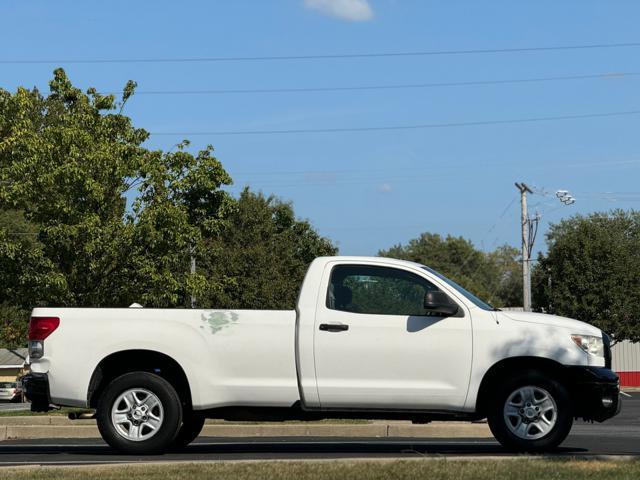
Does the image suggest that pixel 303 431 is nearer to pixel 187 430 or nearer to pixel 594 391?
pixel 187 430

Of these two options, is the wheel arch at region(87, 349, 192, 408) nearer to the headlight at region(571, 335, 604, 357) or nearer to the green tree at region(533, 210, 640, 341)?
the headlight at region(571, 335, 604, 357)

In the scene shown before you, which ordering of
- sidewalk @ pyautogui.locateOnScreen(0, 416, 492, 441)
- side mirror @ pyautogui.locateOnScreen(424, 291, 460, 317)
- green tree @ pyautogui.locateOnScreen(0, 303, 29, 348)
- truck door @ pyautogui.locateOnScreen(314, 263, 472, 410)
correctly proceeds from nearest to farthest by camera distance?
side mirror @ pyautogui.locateOnScreen(424, 291, 460, 317) → truck door @ pyautogui.locateOnScreen(314, 263, 472, 410) → sidewalk @ pyautogui.locateOnScreen(0, 416, 492, 441) → green tree @ pyautogui.locateOnScreen(0, 303, 29, 348)

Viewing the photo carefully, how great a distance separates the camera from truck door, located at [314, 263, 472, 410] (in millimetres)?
10125

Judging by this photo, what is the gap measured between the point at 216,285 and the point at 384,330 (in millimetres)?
17215

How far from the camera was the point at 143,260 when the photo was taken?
24.8 metres

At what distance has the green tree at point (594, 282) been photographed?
59.6m

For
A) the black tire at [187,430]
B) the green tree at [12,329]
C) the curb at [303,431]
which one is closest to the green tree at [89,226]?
the curb at [303,431]

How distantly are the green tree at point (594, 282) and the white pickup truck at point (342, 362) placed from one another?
50844 mm

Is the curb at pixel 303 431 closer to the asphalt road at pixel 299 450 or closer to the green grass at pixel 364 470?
the asphalt road at pixel 299 450

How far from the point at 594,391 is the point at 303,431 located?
5.62 meters

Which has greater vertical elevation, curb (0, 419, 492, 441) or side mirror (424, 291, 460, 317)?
side mirror (424, 291, 460, 317)

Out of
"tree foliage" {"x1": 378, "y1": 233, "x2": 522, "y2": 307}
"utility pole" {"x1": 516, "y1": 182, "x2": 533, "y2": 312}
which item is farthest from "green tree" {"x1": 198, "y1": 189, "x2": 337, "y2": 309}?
"tree foliage" {"x1": 378, "y1": 233, "x2": 522, "y2": 307}

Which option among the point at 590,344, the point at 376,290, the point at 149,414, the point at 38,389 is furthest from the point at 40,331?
the point at 590,344

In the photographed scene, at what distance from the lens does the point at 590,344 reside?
1020 centimetres
